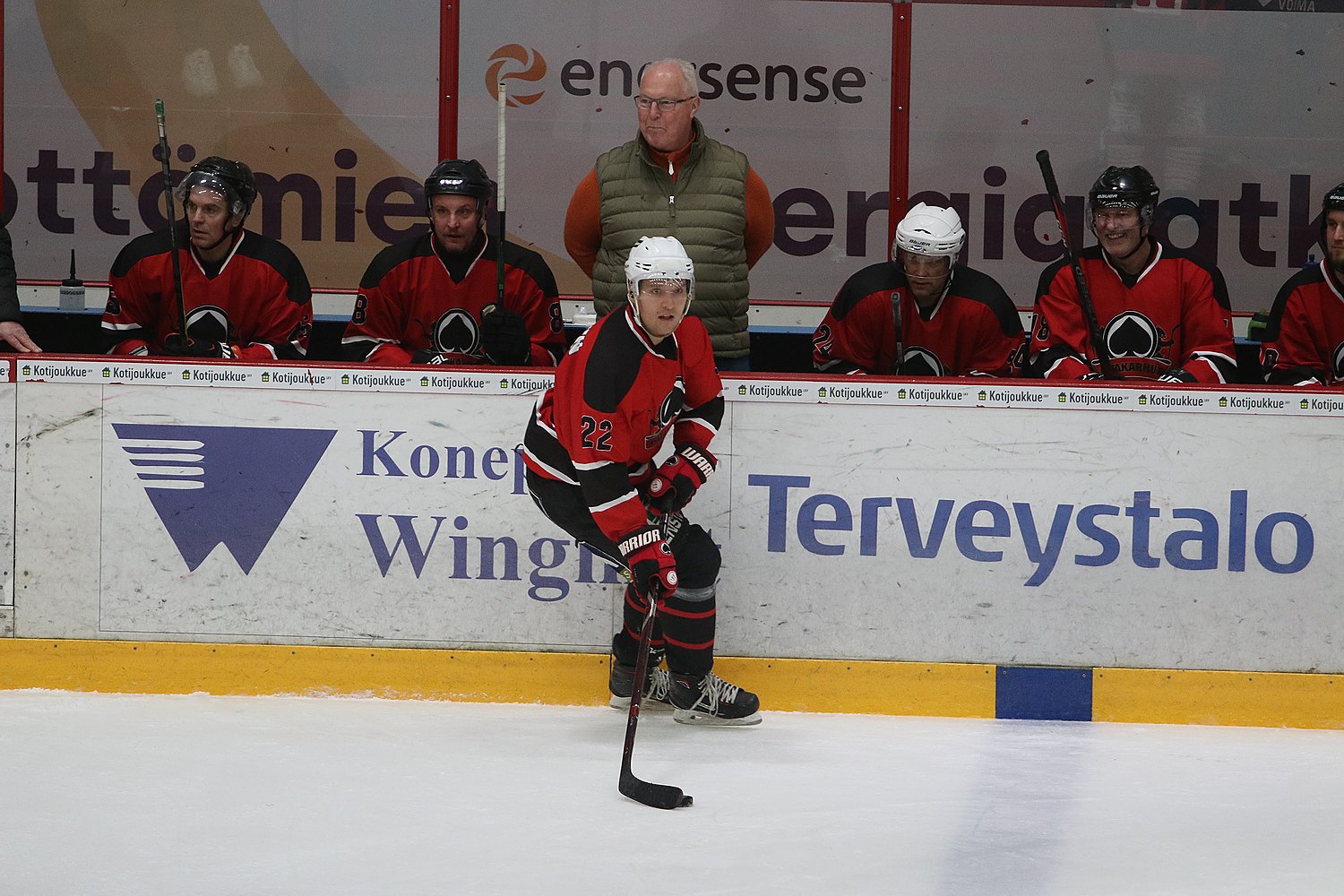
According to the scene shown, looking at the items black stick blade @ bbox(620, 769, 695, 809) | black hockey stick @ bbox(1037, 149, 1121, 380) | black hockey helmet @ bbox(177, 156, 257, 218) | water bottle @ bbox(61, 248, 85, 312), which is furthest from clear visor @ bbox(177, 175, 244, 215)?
black hockey stick @ bbox(1037, 149, 1121, 380)

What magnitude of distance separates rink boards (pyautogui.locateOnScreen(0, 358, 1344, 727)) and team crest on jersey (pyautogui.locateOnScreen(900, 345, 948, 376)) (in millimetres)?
410

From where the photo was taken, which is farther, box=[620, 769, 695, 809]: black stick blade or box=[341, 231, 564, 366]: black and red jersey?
box=[341, 231, 564, 366]: black and red jersey

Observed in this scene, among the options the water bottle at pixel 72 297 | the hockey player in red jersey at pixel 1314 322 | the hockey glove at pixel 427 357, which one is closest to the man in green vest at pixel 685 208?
the hockey glove at pixel 427 357

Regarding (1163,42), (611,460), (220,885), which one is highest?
(1163,42)

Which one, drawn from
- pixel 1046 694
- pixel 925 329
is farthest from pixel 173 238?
pixel 1046 694

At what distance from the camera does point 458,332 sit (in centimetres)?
399

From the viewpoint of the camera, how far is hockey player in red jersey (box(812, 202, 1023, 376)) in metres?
3.82

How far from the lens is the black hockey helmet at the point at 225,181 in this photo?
151 inches

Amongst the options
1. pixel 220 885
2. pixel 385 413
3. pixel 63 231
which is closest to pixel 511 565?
pixel 385 413

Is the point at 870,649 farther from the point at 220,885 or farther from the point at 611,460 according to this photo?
the point at 220,885

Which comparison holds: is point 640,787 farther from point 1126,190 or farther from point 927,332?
point 1126,190

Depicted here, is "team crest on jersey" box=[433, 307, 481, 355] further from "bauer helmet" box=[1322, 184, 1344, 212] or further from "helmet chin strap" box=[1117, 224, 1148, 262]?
"bauer helmet" box=[1322, 184, 1344, 212]

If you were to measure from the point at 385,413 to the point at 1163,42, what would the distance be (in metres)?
2.65

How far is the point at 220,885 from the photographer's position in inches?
90.0
